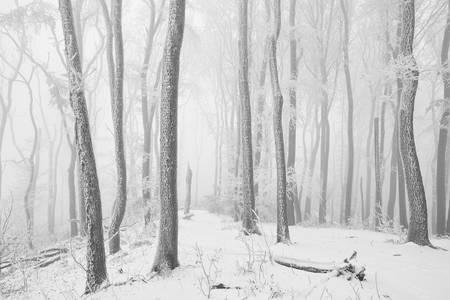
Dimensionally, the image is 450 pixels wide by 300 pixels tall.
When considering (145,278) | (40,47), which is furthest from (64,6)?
(40,47)

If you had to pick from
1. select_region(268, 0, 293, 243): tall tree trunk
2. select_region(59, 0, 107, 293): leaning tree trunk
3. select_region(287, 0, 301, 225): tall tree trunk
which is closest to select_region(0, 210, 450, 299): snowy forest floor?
select_region(59, 0, 107, 293): leaning tree trunk

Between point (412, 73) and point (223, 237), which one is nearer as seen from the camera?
point (412, 73)

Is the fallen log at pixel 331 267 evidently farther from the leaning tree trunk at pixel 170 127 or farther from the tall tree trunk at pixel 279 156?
the tall tree trunk at pixel 279 156

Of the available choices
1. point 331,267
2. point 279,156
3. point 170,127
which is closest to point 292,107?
point 279,156

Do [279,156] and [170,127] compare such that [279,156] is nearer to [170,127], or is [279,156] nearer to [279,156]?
[279,156]

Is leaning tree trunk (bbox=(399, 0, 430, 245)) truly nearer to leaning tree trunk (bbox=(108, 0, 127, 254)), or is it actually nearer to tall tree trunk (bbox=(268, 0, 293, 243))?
tall tree trunk (bbox=(268, 0, 293, 243))

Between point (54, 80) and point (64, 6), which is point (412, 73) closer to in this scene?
Answer: point (64, 6)

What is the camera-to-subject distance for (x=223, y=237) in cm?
1013

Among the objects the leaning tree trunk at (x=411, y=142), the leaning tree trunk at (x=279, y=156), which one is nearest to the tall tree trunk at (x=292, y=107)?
the leaning tree trunk at (x=279, y=156)

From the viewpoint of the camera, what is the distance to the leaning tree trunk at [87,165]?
5.53 metres

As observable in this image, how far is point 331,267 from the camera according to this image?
4.97m

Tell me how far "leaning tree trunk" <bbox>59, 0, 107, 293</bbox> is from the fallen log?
315cm

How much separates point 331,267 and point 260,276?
1.12 meters

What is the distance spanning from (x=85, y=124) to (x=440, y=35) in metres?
20.8
